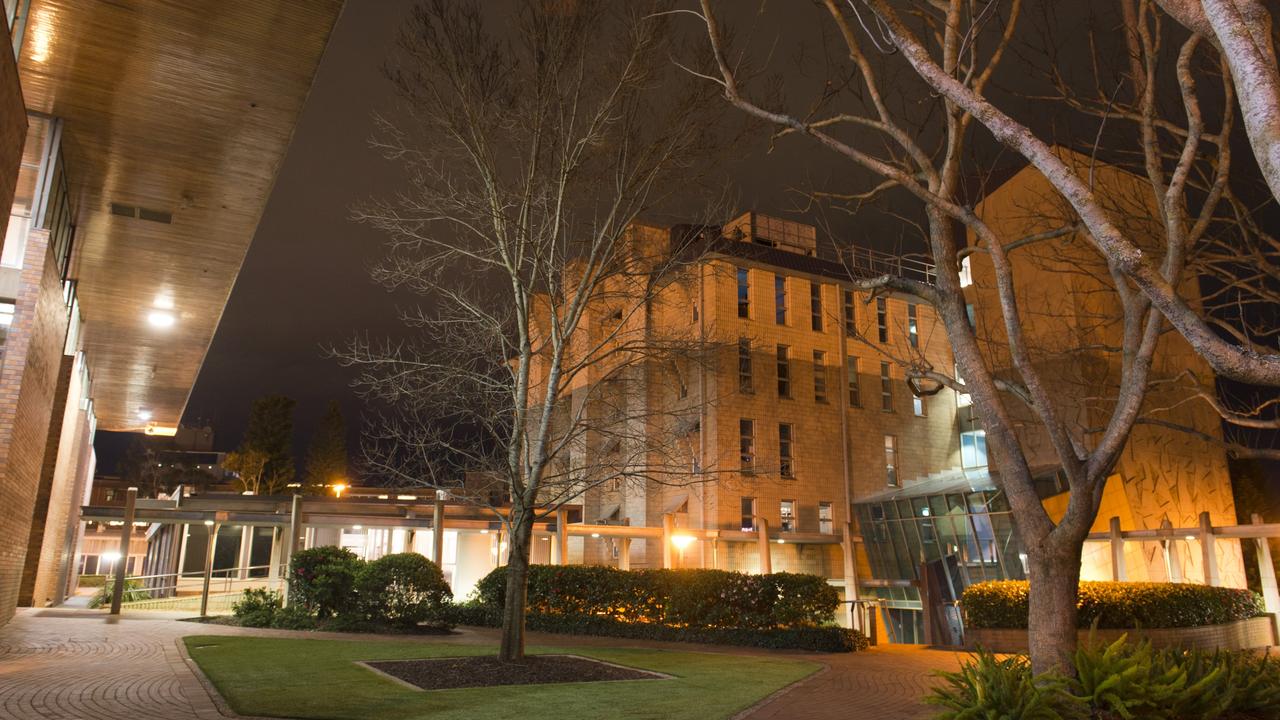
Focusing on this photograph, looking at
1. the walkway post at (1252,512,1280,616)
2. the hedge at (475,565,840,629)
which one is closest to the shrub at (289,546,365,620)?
the hedge at (475,565,840,629)

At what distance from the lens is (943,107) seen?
8.98 m

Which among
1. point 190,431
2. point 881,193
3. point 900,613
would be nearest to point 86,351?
point 881,193

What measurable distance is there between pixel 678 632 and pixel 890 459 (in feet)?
69.6

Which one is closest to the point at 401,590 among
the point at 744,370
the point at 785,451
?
the point at 744,370

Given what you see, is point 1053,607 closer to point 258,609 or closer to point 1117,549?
point 1117,549

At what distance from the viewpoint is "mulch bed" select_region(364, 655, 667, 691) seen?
9.85m

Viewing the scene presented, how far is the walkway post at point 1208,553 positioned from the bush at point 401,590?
611 inches

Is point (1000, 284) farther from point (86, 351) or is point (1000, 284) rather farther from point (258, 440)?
point (258, 440)

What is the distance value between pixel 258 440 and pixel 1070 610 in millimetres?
56684

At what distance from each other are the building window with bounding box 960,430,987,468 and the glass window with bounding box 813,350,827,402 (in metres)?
7.27

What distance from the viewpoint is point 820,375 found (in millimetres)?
34906

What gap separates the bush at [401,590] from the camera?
17500 mm

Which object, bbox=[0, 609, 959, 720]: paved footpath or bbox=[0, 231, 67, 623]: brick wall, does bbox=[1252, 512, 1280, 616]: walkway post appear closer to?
bbox=[0, 609, 959, 720]: paved footpath

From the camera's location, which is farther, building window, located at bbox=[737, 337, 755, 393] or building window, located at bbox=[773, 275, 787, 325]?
building window, located at bbox=[773, 275, 787, 325]
